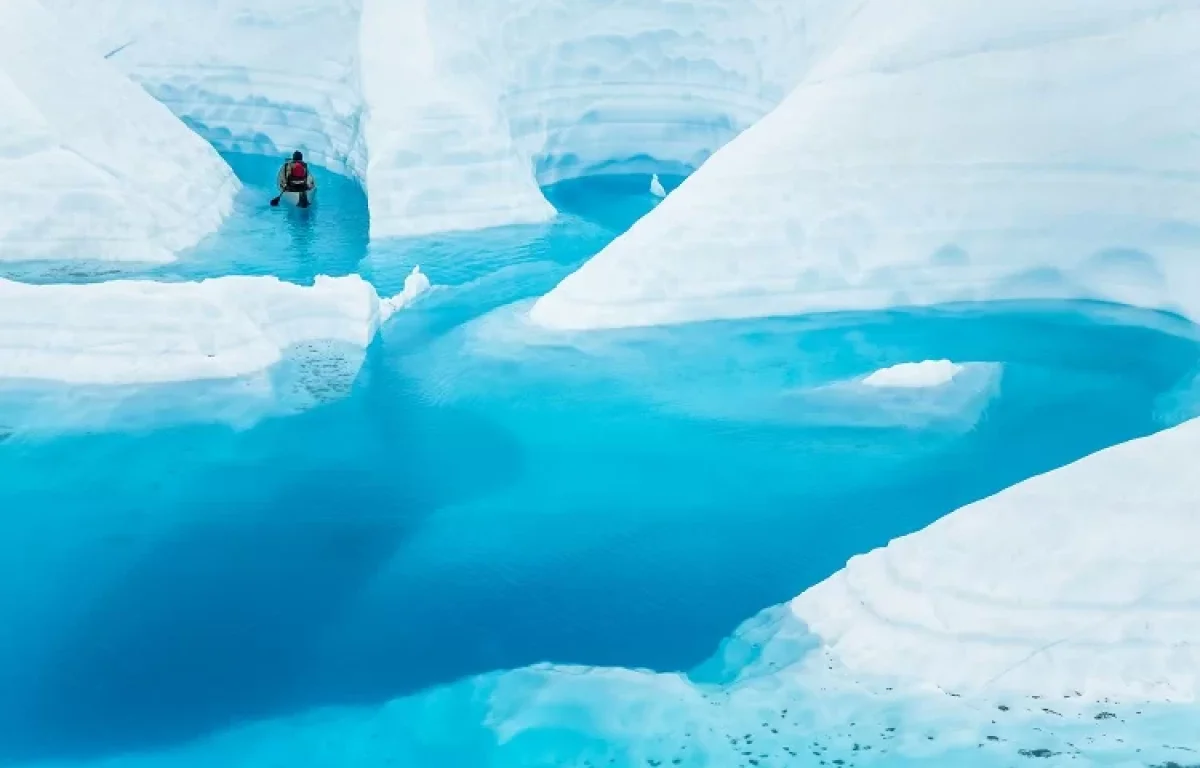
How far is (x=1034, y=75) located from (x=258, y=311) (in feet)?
23.4

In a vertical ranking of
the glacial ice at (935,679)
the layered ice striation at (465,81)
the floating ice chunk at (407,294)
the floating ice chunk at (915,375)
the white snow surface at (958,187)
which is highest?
the layered ice striation at (465,81)

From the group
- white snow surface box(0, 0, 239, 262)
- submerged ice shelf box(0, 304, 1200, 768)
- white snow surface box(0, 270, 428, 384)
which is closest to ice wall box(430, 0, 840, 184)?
white snow surface box(0, 0, 239, 262)

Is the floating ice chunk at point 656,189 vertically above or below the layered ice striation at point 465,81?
below

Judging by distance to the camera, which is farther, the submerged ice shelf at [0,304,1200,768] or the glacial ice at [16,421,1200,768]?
the submerged ice shelf at [0,304,1200,768]

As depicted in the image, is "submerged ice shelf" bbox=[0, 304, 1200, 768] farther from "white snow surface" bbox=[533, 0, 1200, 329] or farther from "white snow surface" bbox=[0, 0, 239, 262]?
"white snow surface" bbox=[0, 0, 239, 262]

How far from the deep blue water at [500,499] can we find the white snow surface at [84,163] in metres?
4.17

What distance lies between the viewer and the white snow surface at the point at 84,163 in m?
12.1

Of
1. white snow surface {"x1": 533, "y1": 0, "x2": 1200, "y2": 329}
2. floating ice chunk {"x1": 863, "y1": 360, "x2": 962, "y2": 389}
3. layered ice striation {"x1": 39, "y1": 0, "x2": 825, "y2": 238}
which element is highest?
layered ice striation {"x1": 39, "y1": 0, "x2": 825, "y2": 238}

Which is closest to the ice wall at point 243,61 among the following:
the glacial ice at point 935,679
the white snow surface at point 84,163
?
the white snow surface at point 84,163

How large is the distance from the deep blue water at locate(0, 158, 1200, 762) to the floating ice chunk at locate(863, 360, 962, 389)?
5.9 inches

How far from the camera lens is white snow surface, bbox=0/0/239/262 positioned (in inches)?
477

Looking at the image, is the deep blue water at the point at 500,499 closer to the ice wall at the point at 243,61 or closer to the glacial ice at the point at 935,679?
the glacial ice at the point at 935,679

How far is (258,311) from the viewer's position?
31.6 ft

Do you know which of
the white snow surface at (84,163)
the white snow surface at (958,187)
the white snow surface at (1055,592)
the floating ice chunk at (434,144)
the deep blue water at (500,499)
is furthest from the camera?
the floating ice chunk at (434,144)
